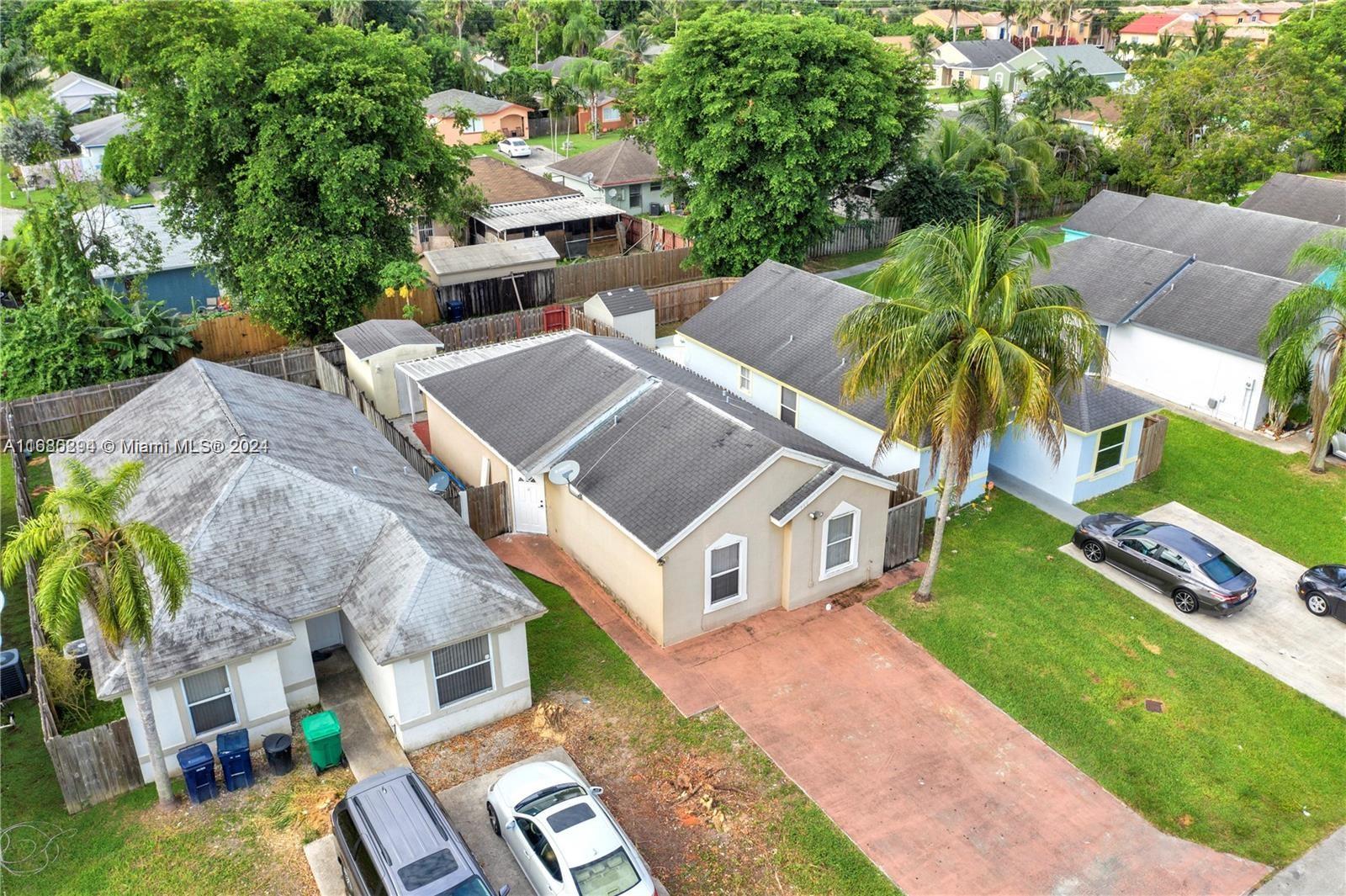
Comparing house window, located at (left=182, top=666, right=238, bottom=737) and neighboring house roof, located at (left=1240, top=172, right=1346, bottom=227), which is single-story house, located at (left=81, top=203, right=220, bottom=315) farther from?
neighboring house roof, located at (left=1240, top=172, right=1346, bottom=227)

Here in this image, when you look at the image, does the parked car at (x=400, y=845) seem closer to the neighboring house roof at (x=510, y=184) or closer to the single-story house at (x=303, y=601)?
the single-story house at (x=303, y=601)

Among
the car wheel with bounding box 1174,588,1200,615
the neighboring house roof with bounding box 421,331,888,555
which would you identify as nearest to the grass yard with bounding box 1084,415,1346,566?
the car wheel with bounding box 1174,588,1200,615

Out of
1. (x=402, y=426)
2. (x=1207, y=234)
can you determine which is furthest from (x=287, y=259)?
(x=1207, y=234)

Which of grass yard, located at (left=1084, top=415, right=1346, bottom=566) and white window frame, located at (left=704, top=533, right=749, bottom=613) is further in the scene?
grass yard, located at (left=1084, top=415, right=1346, bottom=566)

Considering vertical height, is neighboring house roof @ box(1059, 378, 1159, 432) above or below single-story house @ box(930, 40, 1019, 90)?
below

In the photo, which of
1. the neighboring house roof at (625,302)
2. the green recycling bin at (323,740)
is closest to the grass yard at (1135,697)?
the green recycling bin at (323,740)

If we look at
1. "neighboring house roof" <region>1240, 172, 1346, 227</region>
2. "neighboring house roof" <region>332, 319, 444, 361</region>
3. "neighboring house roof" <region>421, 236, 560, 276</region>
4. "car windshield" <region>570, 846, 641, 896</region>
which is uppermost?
"neighboring house roof" <region>1240, 172, 1346, 227</region>
